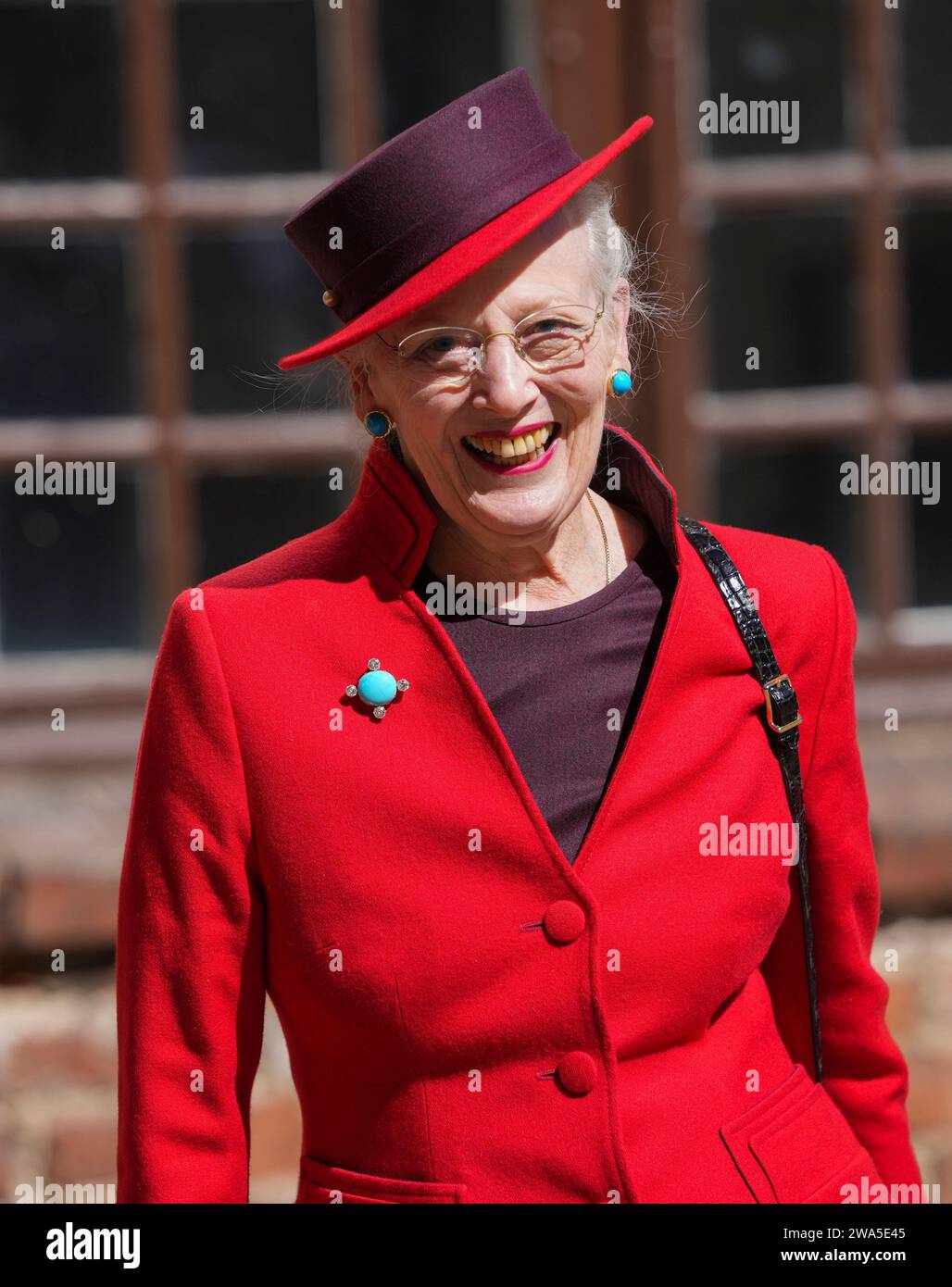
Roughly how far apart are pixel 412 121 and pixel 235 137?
351mm

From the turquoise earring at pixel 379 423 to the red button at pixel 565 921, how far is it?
21.9 inches

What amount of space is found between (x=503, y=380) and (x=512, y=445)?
76 mm

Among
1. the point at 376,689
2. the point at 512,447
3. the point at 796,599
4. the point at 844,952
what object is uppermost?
the point at 512,447

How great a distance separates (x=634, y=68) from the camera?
3072 millimetres

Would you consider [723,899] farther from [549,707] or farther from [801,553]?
[801,553]

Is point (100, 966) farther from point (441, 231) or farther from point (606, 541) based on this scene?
point (441, 231)

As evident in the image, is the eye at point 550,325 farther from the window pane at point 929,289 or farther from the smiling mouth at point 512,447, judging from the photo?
the window pane at point 929,289

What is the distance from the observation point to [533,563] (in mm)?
1768

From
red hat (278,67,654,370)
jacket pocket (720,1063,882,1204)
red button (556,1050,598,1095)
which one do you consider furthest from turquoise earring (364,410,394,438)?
jacket pocket (720,1063,882,1204)

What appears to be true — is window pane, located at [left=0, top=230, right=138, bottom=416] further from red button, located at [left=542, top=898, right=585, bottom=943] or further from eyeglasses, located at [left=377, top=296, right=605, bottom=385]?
red button, located at [left=542, top=898, right=585, bottom=943]

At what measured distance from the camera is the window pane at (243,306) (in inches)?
122

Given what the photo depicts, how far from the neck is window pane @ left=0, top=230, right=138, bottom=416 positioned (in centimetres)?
156

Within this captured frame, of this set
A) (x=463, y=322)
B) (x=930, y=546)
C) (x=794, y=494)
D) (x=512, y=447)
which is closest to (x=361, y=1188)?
(x=512, y=447)

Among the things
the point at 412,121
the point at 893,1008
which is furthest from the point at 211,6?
the point at 893,1008
